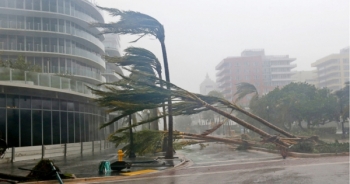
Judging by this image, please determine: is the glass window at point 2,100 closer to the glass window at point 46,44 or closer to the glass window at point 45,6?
the glass window at point 46,44

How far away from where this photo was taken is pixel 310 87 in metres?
42.5

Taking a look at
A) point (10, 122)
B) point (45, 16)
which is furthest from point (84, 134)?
point (45, 16)

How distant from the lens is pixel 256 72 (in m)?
98.2

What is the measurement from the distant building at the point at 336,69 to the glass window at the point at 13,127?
85.3 m

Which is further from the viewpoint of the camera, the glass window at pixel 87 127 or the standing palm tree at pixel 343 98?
the standing palm tree at pixel 343 98

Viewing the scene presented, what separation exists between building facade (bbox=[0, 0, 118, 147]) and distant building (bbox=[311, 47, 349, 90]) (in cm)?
6763

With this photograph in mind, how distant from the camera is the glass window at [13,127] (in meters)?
24.3

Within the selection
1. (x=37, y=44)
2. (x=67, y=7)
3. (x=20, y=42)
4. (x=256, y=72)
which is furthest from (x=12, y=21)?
(x=256, y=72)

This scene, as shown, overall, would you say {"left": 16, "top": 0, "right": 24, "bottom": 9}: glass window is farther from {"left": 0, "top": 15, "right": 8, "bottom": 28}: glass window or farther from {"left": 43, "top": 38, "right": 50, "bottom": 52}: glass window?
{"left": 43, "top": 38, "right": 50, "bottom": 52}: glass window

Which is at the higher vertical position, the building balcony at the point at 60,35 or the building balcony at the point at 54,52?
the building balcony at the point at 60,35

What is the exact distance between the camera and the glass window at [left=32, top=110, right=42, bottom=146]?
26.5 m

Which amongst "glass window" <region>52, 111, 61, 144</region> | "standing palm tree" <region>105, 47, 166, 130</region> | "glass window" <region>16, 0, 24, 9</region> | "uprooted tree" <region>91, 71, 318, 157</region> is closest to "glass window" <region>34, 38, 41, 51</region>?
"glass window" <region>16, 0, 24, 9</region>

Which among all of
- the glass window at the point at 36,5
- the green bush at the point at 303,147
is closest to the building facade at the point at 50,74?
the glass window at the point at 36,5

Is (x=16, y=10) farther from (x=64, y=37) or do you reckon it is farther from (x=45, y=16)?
(x=64, y=37)
